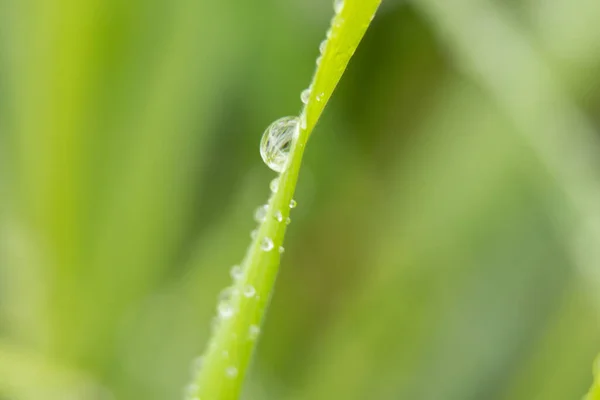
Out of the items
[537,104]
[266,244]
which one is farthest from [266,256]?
[537,104]

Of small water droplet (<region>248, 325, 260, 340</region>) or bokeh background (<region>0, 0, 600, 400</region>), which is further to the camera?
bokeh background (<region>0, 0, 600, 400</region>)

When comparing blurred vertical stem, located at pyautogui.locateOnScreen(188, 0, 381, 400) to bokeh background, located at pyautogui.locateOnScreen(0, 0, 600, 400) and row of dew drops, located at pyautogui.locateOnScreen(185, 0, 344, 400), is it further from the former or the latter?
bokeh background, located at pyautogui.locateOnScreen(0, 0, 600, 400)

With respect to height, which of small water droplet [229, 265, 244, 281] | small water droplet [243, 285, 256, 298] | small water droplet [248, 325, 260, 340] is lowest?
small water droplet [248, 325, 260, 340]

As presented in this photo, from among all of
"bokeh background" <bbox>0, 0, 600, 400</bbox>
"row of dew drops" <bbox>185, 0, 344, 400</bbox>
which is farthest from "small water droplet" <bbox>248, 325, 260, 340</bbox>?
"bokeh background" <bbox>0, 0, 600, 400</bbox>

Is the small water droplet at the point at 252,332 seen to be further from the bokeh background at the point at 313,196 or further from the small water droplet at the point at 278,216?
the bokeh background at the point at 313,196

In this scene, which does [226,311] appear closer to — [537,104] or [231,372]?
[231,372]

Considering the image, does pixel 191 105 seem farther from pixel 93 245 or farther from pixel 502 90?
pixel 502 90

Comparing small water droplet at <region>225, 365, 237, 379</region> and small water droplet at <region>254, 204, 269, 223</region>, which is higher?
small water droplet at <region>254, 204, 269, 223</region>
